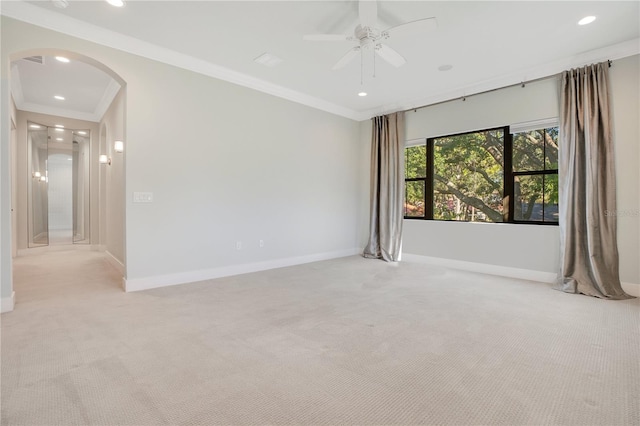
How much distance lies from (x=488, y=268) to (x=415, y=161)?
226 centimetres

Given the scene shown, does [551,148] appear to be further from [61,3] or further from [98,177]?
[98,177]

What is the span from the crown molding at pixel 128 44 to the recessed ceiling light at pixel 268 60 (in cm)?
53

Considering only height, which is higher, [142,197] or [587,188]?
[587,188]

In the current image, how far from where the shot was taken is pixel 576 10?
2.93 m

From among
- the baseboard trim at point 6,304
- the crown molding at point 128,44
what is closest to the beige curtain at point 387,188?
the crown molding at point 128,44

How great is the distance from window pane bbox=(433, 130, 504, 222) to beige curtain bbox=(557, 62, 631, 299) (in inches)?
35.2

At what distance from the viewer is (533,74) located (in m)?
4.20

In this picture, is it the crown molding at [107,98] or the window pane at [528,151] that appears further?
the crown molding at [107,98]

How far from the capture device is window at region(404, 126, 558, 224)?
429cm

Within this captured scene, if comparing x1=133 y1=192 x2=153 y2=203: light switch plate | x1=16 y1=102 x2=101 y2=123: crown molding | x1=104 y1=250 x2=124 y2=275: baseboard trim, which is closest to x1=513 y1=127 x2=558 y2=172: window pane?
x1=133 y1=192 x2=153 y2=203: light switch plate

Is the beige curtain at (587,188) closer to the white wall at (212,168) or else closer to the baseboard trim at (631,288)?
the baseboard trim at (631,288)

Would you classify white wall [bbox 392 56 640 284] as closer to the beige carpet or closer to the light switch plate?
the beige carpet

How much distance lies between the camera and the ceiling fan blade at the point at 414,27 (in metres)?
2.60

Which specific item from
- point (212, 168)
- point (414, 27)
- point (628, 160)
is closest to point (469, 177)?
point (628, 160)
